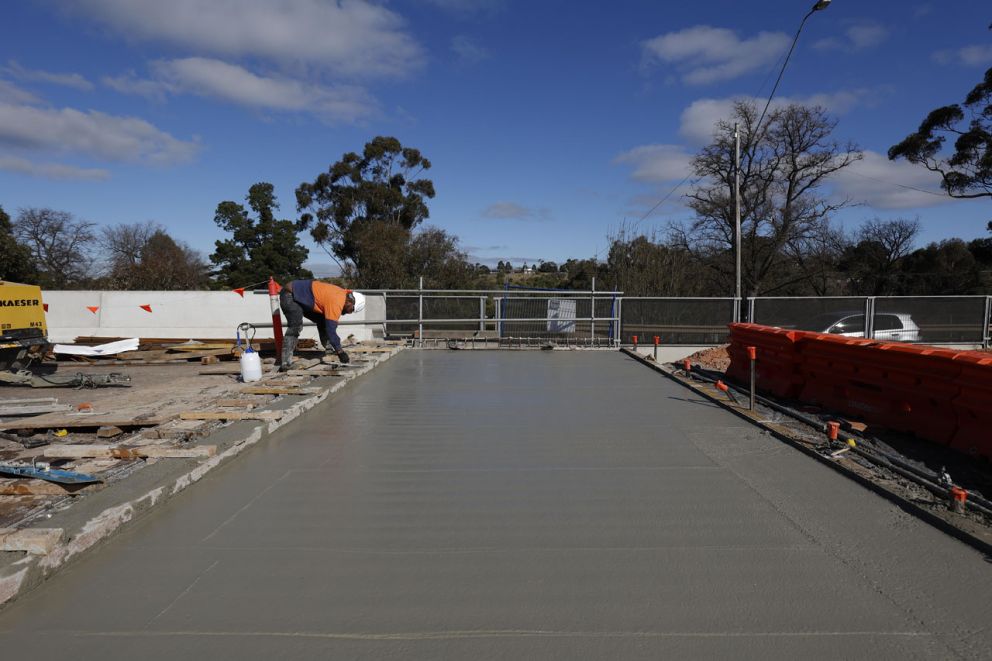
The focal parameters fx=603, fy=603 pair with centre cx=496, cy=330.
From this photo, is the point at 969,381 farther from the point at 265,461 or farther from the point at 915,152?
the point at 915,152

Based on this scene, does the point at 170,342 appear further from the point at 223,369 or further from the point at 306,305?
the point at 306,305

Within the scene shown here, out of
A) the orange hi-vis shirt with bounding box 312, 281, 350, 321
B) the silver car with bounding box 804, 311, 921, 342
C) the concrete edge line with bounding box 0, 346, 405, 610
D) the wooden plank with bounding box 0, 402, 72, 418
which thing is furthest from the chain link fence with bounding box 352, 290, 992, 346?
the concrete edge line with bounding box 0, 346, 405, 610

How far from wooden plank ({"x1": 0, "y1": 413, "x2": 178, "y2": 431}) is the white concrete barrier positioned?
941 cm

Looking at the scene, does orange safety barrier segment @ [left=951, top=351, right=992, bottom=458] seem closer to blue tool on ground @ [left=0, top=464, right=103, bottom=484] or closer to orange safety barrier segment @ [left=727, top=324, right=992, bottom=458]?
orange safety barrier segment @ [left=727, top=324, right=992, bottom=458]

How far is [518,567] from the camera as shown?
3383 mm

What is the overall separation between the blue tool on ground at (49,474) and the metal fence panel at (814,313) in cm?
1559

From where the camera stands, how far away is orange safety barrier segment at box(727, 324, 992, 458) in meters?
5.54

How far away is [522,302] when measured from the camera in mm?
16766

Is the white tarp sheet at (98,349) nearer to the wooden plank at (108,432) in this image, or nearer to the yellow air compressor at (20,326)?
the yellow air compressor at (20,326)

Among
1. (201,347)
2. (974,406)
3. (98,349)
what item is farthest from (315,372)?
(974,406)

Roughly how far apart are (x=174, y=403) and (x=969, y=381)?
353 inches

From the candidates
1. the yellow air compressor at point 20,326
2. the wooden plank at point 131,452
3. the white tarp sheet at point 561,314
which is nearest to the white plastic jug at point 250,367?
the wooden plank at point 131,452

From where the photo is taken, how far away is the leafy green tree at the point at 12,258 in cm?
2881

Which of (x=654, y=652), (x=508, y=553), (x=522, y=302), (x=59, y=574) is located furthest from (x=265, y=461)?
(x=522, y=302)
